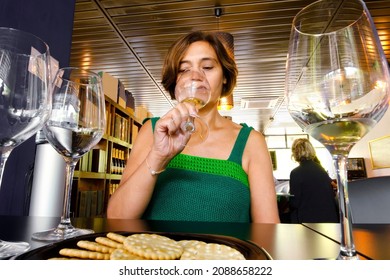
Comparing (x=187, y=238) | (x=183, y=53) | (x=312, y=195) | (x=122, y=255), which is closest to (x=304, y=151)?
(x=312, y=195)

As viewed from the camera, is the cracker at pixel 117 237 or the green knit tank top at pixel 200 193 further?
the green knit tank top at pixel 200 193

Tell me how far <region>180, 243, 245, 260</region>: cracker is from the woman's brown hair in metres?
0.99

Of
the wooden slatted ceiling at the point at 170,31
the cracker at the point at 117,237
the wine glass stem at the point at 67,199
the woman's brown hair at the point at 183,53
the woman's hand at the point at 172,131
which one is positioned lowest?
the cracker at the point at 117,237

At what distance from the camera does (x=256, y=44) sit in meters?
4.11

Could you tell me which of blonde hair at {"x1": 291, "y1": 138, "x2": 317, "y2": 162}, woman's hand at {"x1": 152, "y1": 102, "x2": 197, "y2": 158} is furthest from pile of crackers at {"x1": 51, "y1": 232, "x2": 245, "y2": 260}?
blonde hair at {"x1": 291, "y1": 138, "x2": 317, "y2": 162}

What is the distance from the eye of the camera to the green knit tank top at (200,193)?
0.99 m

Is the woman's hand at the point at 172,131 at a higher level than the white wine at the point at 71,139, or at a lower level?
higher

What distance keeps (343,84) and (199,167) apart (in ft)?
2.54

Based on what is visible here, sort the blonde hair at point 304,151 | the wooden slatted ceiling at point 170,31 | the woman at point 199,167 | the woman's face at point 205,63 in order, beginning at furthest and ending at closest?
the wooden slatted ceiling at point 170,31 → the blonde hair at point 304,151 → the woman's face at point 205,63 → the woman at point 199,167

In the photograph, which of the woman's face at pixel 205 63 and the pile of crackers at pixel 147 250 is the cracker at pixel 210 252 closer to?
the pile of crackers at pixel 147 250

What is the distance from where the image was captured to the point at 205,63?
123 cm

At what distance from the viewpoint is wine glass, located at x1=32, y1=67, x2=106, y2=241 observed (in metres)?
0.49

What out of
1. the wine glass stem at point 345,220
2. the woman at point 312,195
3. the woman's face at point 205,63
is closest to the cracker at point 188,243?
the wine glass stem at point 345,220

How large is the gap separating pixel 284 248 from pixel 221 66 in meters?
1.01
